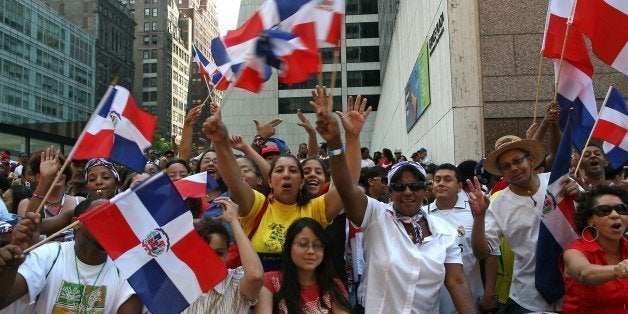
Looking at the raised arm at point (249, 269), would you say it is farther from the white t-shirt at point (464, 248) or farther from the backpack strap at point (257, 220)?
the white t-shirt at point (464, 248)

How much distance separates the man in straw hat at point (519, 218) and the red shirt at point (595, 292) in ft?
1.46

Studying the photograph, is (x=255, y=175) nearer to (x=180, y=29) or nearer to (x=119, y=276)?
(x=119, y=276)

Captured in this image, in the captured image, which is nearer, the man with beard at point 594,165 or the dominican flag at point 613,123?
the dominican flag at point 613,123

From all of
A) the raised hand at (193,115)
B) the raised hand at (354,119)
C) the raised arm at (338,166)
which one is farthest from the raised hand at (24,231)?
the raised hand at (193,115)

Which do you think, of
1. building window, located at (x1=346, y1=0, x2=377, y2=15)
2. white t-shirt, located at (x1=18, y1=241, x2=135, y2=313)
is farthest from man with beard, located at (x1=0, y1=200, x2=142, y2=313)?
building window, located at (x1=346, y1=0, x2=377, y2=15)

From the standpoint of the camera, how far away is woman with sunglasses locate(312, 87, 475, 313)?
3.67 metres

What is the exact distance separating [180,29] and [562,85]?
13915 cm

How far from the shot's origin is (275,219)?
409cm

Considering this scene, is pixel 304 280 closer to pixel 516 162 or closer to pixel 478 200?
pixel 478 200

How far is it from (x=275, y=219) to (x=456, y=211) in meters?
1.83

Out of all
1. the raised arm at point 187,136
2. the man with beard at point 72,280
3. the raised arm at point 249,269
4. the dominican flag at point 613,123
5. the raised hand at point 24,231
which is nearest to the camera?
the raised hand at point 24,231

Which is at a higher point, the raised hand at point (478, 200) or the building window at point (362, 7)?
the building window at point (362, 7)

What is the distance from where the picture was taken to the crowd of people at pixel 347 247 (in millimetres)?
3389

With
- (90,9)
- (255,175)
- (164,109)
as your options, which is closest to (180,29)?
(164,109)
